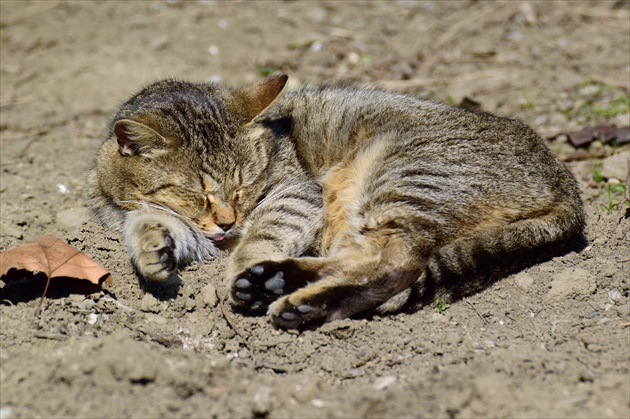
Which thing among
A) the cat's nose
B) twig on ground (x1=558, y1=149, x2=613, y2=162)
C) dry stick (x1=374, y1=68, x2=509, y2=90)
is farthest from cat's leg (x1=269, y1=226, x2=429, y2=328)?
dry stick (x1=374, y1=68, x2=509, y2=90)

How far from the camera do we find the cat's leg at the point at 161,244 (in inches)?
133

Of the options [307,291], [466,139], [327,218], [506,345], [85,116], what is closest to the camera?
[506,345]

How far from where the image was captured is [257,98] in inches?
157

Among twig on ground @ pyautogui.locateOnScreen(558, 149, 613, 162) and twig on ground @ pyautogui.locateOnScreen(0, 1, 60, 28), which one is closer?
twig on ground @ pyautogui.locateOnScreen(558, 149, 613, 162)

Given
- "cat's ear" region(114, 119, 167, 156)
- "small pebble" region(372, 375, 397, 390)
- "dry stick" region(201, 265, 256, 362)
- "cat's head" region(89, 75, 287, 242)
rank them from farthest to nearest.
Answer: "cat's head" region(89, 75, 287, 242) < "cat's ear" region(114, 119, 167, 156) < "dry stick" region(201, 265, 256, 362) < "small pebble" region(372, 375, 397, 390)

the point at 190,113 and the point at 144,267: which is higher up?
the point at 190,113

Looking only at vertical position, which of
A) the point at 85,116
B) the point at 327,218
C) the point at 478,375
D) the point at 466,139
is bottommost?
the point at 85,116

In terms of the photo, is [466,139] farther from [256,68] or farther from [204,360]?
[256,68]

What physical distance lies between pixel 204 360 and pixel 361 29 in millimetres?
5585

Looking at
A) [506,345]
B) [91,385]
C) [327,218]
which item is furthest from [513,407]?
[327,218]

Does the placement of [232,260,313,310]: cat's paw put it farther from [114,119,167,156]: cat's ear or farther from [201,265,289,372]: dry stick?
[114,119,167,156]: cat's ear

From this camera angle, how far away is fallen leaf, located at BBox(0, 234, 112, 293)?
3305mm

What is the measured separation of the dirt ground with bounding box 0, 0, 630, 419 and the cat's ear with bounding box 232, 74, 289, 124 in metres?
0.90

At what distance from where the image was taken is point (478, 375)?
104 inches
